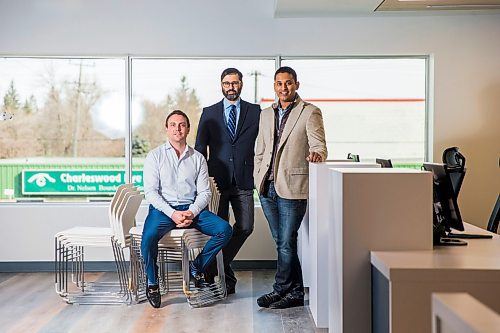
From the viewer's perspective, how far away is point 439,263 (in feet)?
8.02

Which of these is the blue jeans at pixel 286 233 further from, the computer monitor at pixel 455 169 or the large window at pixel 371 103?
the large window at pixel 371 103

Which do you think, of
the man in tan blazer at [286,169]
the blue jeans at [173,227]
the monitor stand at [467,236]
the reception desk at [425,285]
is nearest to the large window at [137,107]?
the blue jeans at [173,227]

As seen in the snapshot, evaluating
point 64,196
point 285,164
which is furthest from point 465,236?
point 64,196

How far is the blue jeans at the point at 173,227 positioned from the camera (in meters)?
4.89

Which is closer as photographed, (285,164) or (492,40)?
(285,164)

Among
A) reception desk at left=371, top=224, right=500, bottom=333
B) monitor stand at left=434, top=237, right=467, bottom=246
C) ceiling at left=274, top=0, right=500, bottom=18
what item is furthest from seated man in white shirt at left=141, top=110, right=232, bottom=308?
reception desk at left=371, top=224, right=500, bottom=333

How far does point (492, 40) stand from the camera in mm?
6398

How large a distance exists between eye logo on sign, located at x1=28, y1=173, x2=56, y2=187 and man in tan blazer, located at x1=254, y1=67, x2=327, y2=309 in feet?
8.24

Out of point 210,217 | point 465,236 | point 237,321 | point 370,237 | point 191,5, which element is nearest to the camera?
point 370,237

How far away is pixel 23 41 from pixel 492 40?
4379mm

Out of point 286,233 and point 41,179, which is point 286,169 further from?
point 41,179

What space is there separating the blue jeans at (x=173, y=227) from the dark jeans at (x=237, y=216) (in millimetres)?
278

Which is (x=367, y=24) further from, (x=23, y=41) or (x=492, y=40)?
(x=23, y=41)

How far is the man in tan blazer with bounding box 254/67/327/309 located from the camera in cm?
459
